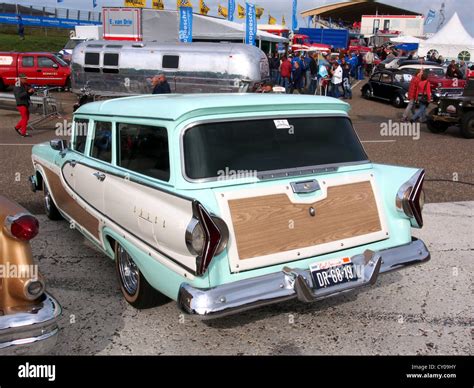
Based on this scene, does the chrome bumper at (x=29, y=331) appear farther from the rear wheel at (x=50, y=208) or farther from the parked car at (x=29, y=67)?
the parked car at (x=29, y=67)

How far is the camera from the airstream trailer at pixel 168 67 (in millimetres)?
15242

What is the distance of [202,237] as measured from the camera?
2943 mm

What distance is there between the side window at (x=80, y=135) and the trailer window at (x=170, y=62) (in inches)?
458

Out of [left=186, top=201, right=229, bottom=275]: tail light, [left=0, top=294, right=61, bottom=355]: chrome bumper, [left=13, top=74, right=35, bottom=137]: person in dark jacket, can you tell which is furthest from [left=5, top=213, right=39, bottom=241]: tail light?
[left=13, top=74, right=35, bottom=137]: person in dark jacket

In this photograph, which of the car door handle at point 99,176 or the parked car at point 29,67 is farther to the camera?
the parked car at point 29,67

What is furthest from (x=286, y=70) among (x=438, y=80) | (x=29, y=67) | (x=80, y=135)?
(x=80, y=135)

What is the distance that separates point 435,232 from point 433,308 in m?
2.10

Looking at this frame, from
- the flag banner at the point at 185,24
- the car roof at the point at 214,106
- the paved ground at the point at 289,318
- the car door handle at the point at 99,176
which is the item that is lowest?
the paved ground at the point at 289,318

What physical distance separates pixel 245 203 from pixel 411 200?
1.37 meters

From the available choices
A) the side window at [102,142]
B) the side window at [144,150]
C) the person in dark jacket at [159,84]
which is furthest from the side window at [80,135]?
the person in dark jacket at [159,84]

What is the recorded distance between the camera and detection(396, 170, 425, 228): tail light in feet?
12.0

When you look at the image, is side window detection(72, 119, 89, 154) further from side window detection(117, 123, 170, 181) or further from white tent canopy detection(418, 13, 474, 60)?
white tent canopy detection(418, 13, 474, 60)

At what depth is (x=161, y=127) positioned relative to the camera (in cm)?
349
